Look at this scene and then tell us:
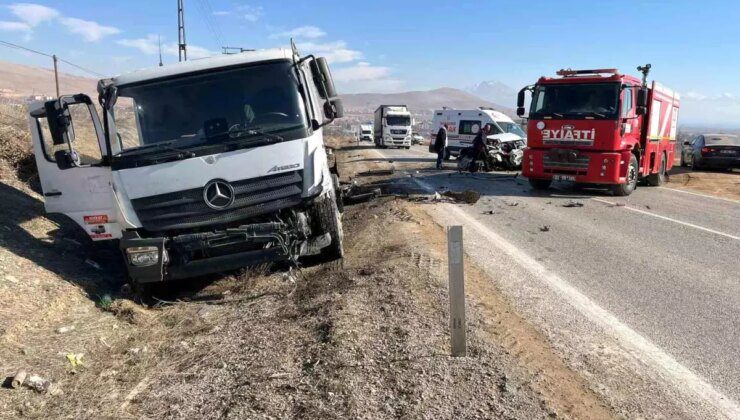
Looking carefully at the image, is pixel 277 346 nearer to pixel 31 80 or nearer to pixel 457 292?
pixel 457 292

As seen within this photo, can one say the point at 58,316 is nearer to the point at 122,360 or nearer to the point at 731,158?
the point at 122,360

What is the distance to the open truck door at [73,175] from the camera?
5.61 metres

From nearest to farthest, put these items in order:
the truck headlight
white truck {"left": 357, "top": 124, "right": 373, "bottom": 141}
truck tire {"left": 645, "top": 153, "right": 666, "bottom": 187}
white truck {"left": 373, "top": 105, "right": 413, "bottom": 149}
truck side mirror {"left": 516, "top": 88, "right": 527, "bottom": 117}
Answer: the truck headlight < truck side mirror {"left": 516, "top": 88, "right": 527, "bottom": 117} < truck tire {"left": 645, "top": 153, "right": 666, "bottom": 187} < white truck {"left": 373, "top": 105, "right": 413, "bottom": 149} < white truck {"left": 357, "top": 124, "right": 373, "bottom": 141}

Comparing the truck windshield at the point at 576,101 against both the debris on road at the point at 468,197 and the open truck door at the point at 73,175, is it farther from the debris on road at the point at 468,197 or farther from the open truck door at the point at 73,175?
the open truck door at the point at 73,175

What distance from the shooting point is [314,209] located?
5.72 meters

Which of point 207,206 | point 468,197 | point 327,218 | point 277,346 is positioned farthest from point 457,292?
point 468,197

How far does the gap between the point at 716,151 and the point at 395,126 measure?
22.3 meters

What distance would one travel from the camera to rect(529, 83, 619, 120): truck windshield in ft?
40.3

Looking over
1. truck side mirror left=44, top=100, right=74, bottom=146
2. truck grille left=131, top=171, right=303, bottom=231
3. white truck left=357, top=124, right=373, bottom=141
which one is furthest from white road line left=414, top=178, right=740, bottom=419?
white truck left=357, top=124, right=373, bottom=141

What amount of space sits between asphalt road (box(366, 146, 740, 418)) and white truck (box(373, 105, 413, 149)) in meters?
27.7

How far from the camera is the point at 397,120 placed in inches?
1558

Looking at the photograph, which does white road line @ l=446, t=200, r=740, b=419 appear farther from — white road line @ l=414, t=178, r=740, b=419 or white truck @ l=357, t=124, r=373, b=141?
white truck @ l=357, t=124, r=373, b=141

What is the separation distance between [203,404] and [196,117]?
3347mm

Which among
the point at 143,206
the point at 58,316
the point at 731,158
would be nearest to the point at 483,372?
the point at 143,206
